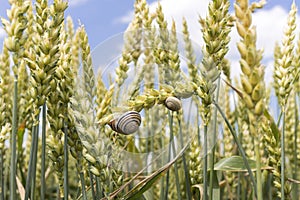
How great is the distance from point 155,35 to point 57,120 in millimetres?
465

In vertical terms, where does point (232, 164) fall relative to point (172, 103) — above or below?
below

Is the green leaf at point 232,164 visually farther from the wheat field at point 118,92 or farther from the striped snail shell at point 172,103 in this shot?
the striped snail shell at point 172,103

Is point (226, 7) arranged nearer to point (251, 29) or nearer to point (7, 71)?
point (251, 29)

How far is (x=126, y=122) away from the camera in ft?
2.73

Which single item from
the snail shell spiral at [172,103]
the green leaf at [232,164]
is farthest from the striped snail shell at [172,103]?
the green leaf at [232,164]

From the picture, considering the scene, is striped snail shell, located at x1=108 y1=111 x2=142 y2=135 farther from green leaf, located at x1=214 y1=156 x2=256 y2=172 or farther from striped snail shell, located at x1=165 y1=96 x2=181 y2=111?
green leaf, located at x1=214 y1=156 x2=256 y2=172

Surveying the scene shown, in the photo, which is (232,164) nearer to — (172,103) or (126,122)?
(172,103)

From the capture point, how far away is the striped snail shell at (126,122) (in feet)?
2.73

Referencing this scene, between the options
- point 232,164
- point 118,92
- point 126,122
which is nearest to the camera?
point 126,122

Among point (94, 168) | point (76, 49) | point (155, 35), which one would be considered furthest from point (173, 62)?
point (76, 49)

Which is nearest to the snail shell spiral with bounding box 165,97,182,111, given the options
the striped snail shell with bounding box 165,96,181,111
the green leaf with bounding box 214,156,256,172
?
the striped snail shell with bounding box 165,96,181,111

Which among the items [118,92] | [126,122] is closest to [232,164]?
[118,92]

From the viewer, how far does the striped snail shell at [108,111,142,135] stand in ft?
2.73

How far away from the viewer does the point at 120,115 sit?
2.78 ft
